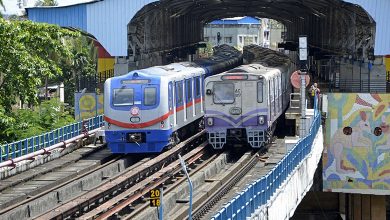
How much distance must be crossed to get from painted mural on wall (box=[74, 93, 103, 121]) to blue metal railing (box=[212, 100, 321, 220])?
1443 cm

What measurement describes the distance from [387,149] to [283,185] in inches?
505

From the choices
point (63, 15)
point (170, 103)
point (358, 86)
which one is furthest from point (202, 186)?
point (358, 86)

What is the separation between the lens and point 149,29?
134 ft

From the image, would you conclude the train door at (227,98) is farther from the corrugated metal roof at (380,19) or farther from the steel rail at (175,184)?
the corrugated metal roof at (380,19)

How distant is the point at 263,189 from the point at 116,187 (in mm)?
4320

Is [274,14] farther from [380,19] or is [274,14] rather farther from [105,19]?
[380,19]

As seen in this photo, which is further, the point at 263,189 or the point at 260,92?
the point at 260,92

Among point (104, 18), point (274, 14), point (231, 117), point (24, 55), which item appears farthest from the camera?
point (274, 14)

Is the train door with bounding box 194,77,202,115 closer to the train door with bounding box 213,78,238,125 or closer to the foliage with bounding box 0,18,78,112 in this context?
the train door with bounding box 213,78,238,125

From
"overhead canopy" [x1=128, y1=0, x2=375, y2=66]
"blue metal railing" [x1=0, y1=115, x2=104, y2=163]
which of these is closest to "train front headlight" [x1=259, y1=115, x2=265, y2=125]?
"blue metal railing" [x1=0, y1=115, x2=104, y2=163]

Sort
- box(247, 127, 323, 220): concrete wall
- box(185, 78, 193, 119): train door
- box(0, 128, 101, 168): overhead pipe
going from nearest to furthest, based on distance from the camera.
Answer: box(247, 127, 323, 220): concrete wall, box(0, 128, 101, 168): overhead pipe, box(185, 78, 193, 119): train door

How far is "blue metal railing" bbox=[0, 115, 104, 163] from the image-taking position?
2241 cm

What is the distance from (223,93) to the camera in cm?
2417

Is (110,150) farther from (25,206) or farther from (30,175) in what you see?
(25,206)
